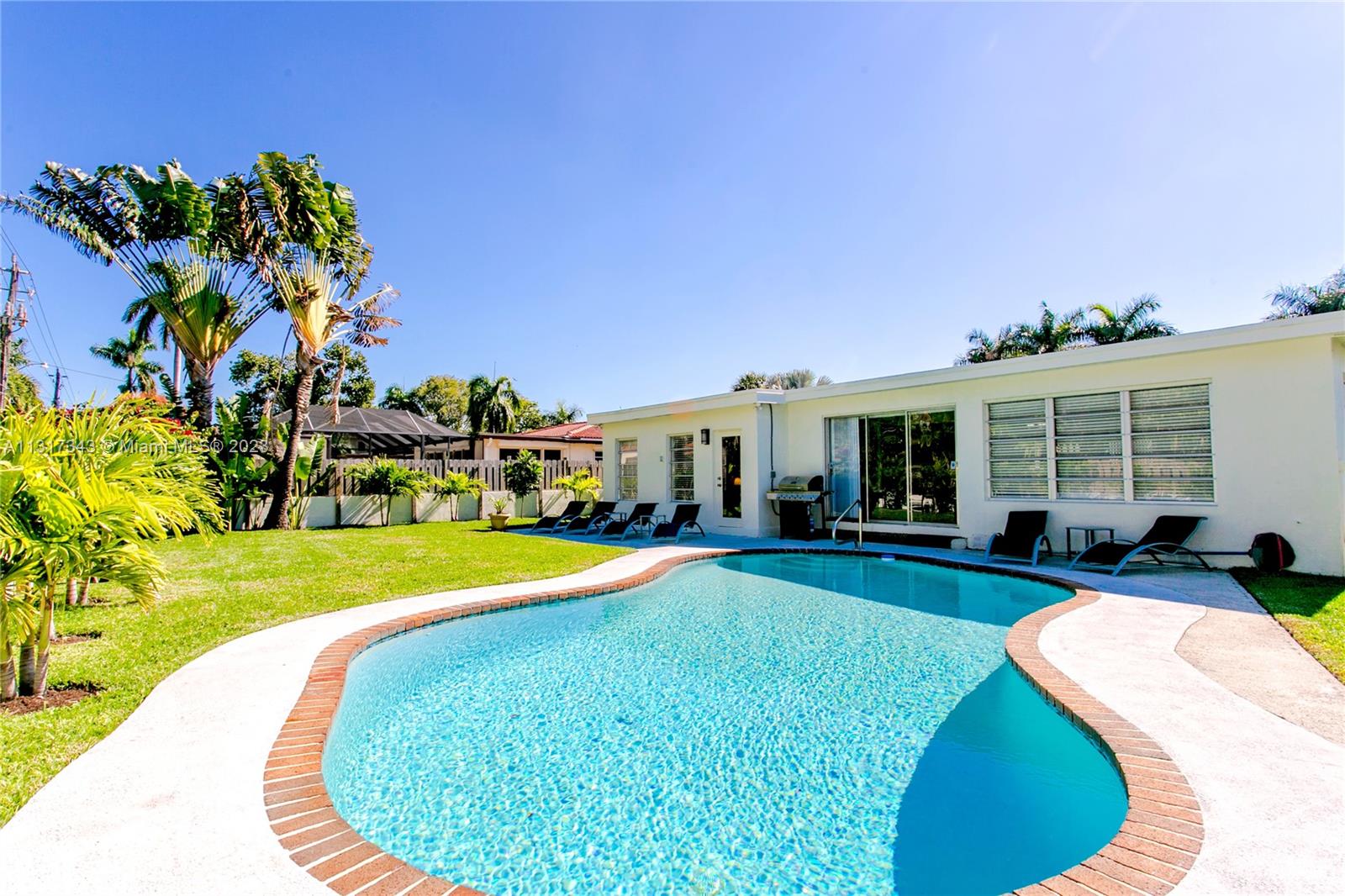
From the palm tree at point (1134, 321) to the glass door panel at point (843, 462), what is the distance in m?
16.2

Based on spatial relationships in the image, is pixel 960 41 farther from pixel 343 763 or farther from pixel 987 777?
pixel 343 763

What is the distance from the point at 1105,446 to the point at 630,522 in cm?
998

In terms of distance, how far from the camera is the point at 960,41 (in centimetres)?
1065

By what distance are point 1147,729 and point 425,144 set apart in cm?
1546

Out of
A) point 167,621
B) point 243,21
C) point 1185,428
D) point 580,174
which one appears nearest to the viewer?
point 167,621

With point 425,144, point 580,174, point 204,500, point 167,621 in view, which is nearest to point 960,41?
point 580,174

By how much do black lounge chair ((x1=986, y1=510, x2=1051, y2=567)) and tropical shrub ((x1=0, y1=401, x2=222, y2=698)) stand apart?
11.1m

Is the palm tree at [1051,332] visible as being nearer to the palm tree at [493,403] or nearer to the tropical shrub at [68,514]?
the tropical shrub at [68,514]

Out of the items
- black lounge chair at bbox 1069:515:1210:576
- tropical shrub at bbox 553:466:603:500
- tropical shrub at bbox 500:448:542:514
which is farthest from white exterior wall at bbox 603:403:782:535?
black lounge chair at bbox 1069:515:1210:576

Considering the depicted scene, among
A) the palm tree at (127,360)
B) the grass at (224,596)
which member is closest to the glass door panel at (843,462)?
the grass at (224,596)

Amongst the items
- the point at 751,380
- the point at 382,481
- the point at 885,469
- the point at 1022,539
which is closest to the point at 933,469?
the point at 885,469

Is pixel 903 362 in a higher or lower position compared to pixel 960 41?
lower

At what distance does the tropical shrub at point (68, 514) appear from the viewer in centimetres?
361

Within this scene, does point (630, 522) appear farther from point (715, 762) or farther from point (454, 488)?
point (715, 762)
